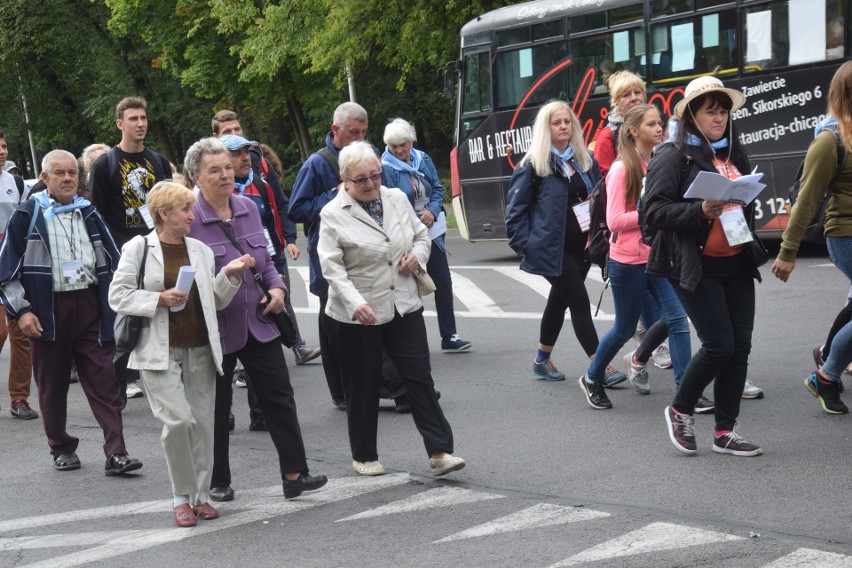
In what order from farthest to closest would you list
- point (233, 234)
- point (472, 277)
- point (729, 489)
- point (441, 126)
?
point (441, 126) < point (472, 277) < point (233, 234) < point (729, 489)

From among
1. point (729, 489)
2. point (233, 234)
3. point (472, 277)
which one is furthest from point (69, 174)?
point (472, 277)

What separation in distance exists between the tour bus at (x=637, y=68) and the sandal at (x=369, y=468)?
9.30 m

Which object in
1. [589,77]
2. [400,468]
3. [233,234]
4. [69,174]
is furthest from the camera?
[589,77]

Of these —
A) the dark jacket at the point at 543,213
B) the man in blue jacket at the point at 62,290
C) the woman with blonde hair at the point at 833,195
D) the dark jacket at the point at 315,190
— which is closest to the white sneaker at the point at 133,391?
the dark jacket at the point at 315,190

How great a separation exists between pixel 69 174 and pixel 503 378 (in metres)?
3.42

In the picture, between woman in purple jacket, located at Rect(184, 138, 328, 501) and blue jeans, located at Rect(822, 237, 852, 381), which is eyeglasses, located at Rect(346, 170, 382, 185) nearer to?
woman in purple jacket, located at Rect(184, 138, 328, 501)

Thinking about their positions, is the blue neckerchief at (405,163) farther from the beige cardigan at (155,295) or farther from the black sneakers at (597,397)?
the beige cardigan at (155,295)

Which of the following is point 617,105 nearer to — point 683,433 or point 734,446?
point 683,433

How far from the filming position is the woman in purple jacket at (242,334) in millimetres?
5969

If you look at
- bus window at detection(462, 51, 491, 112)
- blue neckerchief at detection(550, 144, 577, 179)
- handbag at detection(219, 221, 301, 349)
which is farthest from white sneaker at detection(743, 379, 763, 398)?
bus window at detection(462, 51, 491, 112)

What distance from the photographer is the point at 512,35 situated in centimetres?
1783

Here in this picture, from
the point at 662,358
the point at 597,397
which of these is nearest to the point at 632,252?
the point at 597,397

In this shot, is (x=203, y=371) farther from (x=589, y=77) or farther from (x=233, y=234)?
(x=589, y=77)

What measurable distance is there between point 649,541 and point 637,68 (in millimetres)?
12089
